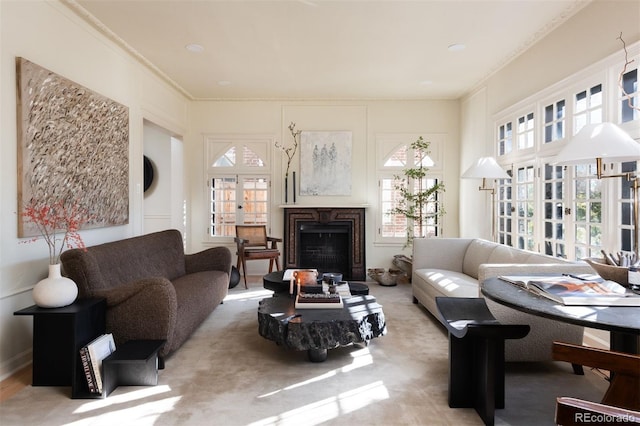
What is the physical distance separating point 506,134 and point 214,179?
431 cm

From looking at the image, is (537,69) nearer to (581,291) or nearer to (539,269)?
(539,269)

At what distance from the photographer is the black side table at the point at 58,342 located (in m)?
2.36

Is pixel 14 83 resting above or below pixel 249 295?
above

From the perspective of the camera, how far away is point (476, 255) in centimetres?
411

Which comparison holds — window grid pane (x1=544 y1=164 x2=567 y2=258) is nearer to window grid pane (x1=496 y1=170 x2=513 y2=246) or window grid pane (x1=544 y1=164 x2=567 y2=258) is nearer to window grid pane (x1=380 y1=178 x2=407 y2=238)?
window grid pane (x1=496 y1=170 x2=513 y2=246)

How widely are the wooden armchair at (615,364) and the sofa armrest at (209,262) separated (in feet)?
11.8

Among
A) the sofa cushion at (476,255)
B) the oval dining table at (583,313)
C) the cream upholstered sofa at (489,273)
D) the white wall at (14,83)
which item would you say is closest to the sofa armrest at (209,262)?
the white wall at (14,83)

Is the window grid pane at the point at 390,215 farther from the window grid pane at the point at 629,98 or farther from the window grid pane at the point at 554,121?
the window grid pane at the point at 629,98

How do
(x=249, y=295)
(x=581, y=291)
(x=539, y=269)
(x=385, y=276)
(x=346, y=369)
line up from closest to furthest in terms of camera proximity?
(x=581, y=291)
(x=539, y=269)
(x=346, y=369)
(x=249, y=295)
(x=385, y=276)

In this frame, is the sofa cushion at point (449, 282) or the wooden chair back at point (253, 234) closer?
the sofa cushion at point (449, 282)

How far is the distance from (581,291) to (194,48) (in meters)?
4.08

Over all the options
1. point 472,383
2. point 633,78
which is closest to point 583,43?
point 633,78

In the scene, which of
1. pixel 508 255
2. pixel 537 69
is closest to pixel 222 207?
pixel 508 255

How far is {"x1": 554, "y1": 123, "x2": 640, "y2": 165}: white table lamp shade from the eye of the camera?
2113 mm
